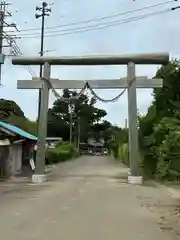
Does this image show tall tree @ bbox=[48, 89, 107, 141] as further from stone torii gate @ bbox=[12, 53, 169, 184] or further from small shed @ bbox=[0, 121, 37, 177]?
stone torii gate @ bbox=[12, 53, 169, 184]

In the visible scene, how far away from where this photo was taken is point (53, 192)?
67.8ft

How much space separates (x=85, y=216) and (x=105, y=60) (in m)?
15.2

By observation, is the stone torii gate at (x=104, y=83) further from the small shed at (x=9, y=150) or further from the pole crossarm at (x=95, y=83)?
the small shed at (x=9, y=150)

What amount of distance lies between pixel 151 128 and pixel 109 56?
723 cm

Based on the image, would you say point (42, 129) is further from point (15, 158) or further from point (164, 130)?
point (15, 158)

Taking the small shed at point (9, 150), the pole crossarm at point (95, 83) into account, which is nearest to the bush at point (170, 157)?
the pole crossarm at point (95, 83)

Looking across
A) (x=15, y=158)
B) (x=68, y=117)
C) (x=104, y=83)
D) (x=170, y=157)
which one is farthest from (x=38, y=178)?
(x=68, y=117)

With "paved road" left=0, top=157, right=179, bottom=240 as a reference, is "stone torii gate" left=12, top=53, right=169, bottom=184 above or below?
above

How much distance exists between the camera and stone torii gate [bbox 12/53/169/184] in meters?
27.1

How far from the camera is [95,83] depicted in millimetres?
27922

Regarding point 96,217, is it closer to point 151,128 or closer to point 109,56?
point 109,56

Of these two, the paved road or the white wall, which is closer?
the paved road

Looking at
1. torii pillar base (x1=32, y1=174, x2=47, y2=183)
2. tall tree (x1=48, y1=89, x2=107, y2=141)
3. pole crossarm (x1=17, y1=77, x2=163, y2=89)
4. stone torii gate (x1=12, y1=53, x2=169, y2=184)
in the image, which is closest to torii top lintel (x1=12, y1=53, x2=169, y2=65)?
stone torii gate (x1=12, y1=53, x2=169, y2=184)

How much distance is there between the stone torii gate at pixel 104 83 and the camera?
89.0 feet
